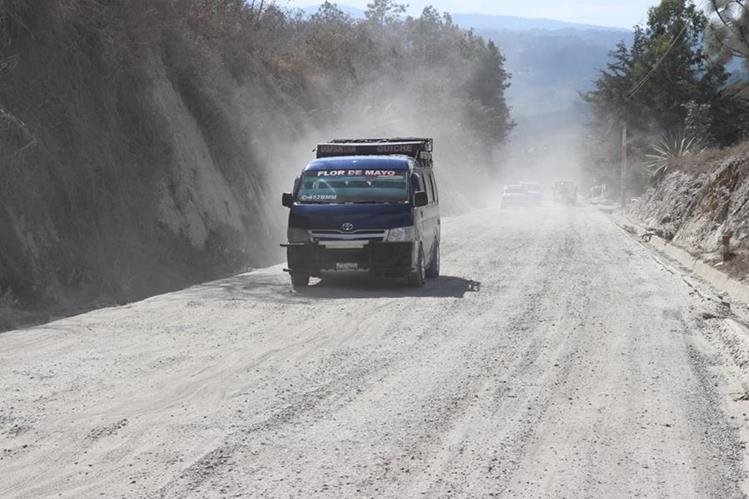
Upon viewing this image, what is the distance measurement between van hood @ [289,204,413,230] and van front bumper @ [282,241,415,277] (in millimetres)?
319

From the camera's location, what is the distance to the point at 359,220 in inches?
580

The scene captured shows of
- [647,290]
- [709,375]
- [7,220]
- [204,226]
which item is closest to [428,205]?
[647,290]

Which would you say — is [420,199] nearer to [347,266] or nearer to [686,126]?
[347,266]

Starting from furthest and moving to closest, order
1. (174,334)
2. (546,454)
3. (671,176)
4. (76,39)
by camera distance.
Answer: (671,176) → (76,39) → (174,334) → (546,454)

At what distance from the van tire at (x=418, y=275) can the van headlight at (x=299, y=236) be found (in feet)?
5.85

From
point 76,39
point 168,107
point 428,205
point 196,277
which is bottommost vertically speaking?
point 196,277

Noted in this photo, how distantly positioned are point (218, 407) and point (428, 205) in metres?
10.0

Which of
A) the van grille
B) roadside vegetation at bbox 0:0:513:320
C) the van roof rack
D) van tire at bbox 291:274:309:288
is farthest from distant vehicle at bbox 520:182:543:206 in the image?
the van grille

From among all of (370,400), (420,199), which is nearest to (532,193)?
(420,199)

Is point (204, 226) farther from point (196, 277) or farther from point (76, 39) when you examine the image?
point (76, 39)

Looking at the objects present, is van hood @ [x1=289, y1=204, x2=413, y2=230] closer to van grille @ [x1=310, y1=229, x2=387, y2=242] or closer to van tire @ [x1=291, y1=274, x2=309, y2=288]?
van grille @ [x1=310, y1=229, x2=387, y2=242]

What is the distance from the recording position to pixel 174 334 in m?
10.6

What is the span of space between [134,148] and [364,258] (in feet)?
21.4

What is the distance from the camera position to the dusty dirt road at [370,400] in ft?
18.6
